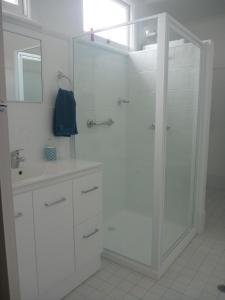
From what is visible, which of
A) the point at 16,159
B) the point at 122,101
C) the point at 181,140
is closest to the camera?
the point at 16,159

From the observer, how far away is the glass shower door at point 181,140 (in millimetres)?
2076

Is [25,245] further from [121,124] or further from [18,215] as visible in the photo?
[121,124]

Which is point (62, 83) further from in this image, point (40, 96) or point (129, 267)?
point (129, 267)

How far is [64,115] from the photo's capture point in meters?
2.08

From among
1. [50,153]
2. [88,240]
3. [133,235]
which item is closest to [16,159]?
[50,153]

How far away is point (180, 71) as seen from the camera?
2.20 meters

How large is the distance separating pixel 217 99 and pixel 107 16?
2233mm

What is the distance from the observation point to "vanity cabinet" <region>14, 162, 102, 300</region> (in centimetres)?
142

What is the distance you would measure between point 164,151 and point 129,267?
100 centimetres

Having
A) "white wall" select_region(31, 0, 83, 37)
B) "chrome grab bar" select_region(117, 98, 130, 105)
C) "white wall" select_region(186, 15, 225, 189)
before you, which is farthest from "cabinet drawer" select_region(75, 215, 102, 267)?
"white wall" select_region(186, 15, 225, 189)

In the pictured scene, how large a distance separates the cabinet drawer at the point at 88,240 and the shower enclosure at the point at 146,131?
308mm

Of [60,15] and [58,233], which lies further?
[60,15]

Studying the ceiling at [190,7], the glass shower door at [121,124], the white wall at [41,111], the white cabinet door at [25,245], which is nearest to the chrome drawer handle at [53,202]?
the white cabinet door at [25,245]

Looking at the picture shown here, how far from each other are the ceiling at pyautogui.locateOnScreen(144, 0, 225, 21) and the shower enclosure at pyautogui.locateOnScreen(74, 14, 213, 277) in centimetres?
103
